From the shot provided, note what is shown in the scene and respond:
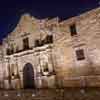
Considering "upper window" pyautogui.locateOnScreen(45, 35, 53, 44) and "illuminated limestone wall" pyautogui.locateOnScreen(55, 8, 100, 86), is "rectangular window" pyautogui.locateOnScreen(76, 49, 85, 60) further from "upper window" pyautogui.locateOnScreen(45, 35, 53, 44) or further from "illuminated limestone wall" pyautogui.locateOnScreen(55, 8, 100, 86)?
"upper window" pyautogui.locateOnScreen(45, 35, 53, 44)

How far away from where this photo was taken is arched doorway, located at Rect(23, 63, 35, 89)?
17938 mm

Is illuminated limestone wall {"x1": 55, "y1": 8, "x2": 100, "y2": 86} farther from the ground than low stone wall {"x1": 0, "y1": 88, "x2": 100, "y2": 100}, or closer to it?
farther from the ground

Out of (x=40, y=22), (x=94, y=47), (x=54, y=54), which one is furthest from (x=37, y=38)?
(x=94, y=47)

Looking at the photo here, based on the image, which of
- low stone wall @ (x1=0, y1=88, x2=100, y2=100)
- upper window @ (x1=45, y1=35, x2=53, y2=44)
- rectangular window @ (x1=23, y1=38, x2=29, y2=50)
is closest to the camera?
low stone wall @ (x1=0, y1=88, x2=100, y2=100)

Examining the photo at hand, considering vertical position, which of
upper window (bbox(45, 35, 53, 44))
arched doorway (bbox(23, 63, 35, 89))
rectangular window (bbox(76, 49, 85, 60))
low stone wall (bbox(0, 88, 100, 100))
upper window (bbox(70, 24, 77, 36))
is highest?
upper window (bbox(70, 24, 77, 36))

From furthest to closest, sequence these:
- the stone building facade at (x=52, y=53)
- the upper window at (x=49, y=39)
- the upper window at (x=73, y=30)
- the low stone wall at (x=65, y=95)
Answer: the upper window at (x=49, y=39) < the upper window at (x=73, y=30) < the stone building facade at (x=52, y=53) < the low stone wall at (x=65, y=95)

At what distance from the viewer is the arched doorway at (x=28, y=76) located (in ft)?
58.9

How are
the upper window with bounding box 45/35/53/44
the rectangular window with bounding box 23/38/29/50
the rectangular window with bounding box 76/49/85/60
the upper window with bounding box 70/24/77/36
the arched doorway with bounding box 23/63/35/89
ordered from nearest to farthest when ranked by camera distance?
the rectangular window with bounding box 76/49/85/60 → the upper window with bounding box 70/24/77/36 → the upper window with bounding box 45/35/53/44 → the arched doorway with bounding box 23/63/35/89 → the rectangular window with bounding box 23/38/29/50

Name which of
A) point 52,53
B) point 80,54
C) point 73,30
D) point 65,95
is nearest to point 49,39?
point 52,53

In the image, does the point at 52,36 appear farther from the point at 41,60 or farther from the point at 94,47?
the point at 94,47

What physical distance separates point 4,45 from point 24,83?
5.81m

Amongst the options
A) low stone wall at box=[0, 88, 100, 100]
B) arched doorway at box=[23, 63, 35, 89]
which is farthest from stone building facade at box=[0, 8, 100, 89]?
low stone wall at box=[0, 88, 100, 100]

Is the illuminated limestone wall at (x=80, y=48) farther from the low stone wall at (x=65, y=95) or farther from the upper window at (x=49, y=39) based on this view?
the low stone wall at (x=65, y=95)

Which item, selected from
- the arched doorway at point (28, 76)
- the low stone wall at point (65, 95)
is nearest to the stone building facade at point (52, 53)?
the arched doorway at point (28, 76)
